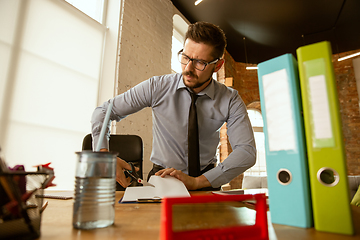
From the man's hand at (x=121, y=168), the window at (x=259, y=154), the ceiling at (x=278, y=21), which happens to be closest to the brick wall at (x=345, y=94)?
the ceiling at (x=278, y=21)

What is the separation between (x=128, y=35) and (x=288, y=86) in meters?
2.90

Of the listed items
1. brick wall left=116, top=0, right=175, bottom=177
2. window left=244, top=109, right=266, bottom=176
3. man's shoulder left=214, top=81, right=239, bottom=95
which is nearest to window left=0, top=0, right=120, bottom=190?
brick wall left=116, top=0, right=175, bottom=177

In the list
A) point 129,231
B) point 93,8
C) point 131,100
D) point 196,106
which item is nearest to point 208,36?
point 196,106

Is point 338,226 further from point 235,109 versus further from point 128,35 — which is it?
point 128,35

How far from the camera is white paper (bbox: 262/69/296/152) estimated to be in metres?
0.45

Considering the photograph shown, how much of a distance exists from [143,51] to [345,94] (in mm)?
5837

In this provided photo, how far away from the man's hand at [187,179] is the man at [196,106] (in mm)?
173

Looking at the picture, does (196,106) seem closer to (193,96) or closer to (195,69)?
(193,96)

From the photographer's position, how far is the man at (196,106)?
1.44 m

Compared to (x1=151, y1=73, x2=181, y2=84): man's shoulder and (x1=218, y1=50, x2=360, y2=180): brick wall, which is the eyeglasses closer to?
(x1=151, y1=73, x2=181, y2=84): man's shoulder

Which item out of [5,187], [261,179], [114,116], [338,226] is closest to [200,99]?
[114,116]

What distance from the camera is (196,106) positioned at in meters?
1.57

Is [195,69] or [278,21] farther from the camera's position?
[278,21]

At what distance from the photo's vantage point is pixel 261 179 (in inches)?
152
